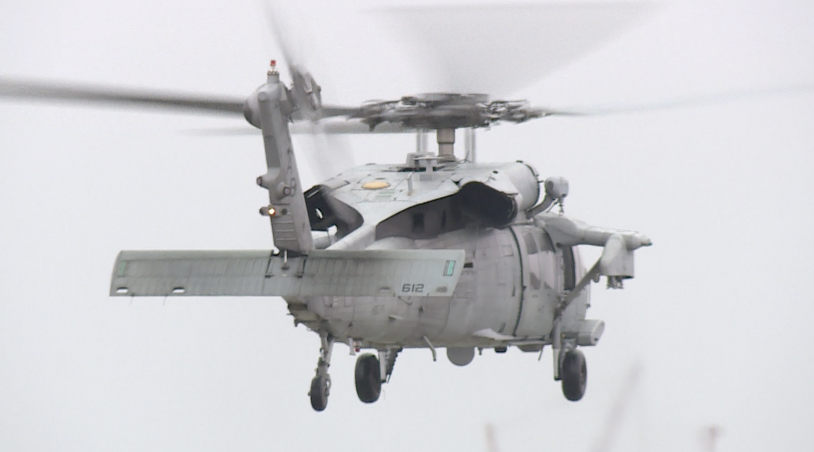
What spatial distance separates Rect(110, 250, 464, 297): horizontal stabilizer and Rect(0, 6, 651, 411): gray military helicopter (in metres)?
0.02

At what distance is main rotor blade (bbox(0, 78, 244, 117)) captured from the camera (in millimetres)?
23953

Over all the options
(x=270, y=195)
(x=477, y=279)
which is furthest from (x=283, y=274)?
(x=477, y=279)

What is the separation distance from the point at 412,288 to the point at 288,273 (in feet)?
6.21

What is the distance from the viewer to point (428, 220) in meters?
30.1

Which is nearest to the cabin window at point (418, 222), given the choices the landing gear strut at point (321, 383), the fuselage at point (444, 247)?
the fuselage at point (444, 247)

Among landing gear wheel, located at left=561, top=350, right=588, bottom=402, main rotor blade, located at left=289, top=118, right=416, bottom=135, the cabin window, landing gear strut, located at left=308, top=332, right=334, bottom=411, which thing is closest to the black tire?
landing gear strut, located at left=308, top=332, right=334, bottom=411

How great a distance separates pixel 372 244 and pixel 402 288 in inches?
120

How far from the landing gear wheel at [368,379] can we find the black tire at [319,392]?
3.32m

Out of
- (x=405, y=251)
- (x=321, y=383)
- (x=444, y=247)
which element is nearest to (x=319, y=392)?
(x=321, y=383)

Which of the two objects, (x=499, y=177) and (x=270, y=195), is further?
(x=499, y=177)

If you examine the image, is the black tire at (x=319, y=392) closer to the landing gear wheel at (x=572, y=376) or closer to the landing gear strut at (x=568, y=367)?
the landing gear strut at (x=568, y=367)

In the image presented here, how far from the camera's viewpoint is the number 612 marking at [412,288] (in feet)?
84.0

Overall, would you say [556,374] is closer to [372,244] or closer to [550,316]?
[550,316]

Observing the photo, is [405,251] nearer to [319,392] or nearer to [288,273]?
[288,273]
